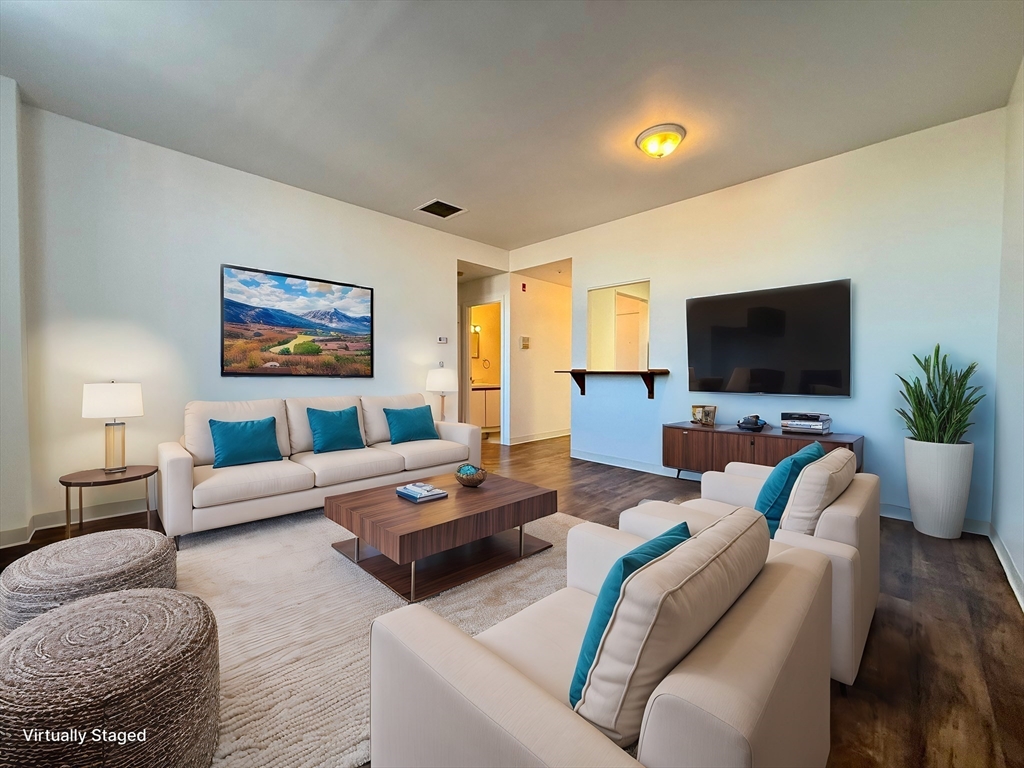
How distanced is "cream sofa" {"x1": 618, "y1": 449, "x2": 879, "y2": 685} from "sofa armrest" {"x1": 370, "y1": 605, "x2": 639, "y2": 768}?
1.02 m

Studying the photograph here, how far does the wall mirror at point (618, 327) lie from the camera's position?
5.63 m

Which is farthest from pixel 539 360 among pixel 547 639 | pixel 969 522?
pixel 547 639

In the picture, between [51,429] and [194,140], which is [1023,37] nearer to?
[194,140]

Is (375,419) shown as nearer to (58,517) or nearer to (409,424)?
(409,424)

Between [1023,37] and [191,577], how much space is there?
518 centimetres

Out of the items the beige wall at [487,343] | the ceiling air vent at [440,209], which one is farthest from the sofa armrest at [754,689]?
the beige wall at [487,343]

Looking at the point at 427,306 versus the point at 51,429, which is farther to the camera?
the point at 427,306

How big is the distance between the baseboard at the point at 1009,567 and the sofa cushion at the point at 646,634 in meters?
2.41

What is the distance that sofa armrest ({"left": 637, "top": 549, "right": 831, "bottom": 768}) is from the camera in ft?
2.02

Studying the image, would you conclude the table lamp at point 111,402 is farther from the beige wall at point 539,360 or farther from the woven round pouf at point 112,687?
the beige wall at point 539,360

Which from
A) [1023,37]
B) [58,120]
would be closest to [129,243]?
[58,120]

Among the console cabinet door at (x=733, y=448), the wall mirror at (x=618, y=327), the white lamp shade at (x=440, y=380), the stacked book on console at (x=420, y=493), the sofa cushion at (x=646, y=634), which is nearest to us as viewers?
the sofa cushion at (x=646, y=634)

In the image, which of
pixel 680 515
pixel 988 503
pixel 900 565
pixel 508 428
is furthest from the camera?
pixel 508 428

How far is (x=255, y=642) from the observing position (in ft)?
5.86
